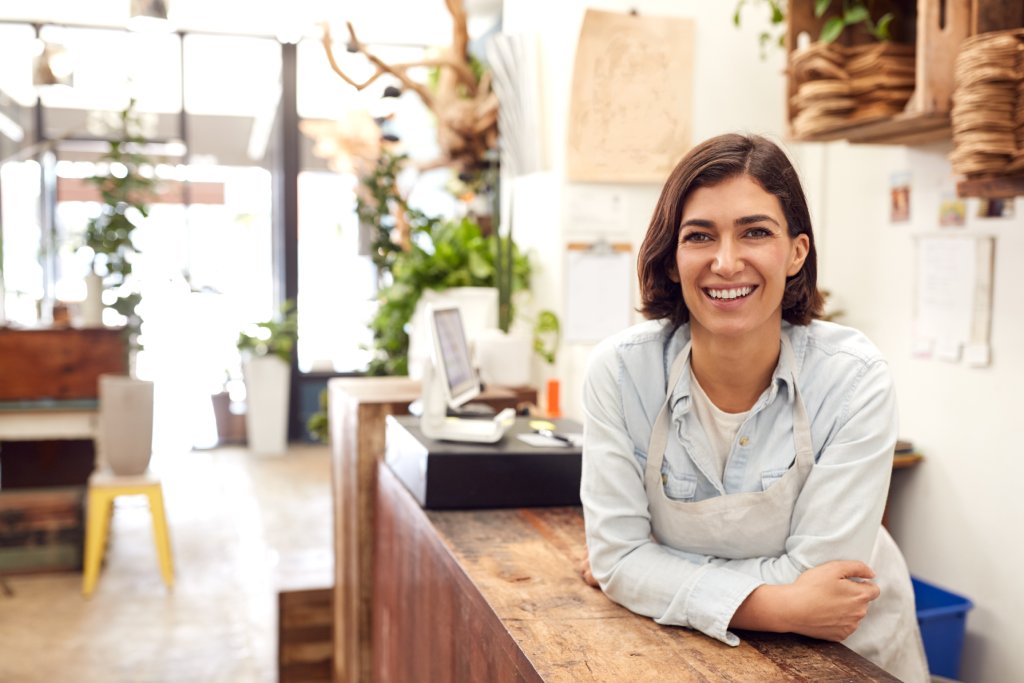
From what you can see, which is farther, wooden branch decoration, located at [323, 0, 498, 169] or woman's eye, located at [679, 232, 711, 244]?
wooden branch decoration, located at [323, 0, 498, 169]

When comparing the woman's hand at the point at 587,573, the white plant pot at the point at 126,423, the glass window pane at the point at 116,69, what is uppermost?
the glass window pane at the point at 116,69

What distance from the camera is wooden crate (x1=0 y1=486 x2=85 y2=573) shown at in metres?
4.43

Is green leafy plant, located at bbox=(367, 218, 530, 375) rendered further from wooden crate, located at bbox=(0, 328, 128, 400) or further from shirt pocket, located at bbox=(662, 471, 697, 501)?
shirt pocket, located at bbox=(662, 471, 697, 501)

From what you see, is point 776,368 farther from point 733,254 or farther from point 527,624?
point 527,624

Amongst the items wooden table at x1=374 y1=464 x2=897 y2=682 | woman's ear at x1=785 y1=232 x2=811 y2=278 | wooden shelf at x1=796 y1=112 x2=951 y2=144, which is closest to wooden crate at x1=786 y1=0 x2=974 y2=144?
wooden shelf at x1=796 y1=112 x2=951 y2=144

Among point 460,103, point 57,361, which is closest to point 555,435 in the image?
point 460,103

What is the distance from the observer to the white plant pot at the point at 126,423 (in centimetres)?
406

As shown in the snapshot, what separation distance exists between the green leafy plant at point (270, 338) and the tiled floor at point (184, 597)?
1159 millimetres

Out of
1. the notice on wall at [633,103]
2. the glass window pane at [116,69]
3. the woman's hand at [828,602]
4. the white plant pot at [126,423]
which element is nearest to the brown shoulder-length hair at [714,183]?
the woman's hand at [828,602]

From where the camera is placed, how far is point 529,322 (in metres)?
3.47

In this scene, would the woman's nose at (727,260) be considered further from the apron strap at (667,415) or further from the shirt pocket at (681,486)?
the shirt pocket at (681,486)

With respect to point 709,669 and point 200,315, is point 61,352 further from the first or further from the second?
point 709,669

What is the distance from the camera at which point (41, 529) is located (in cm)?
446

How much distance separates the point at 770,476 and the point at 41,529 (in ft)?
13.3
